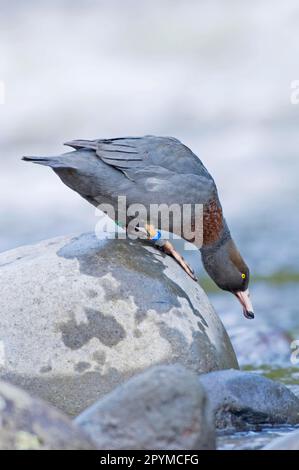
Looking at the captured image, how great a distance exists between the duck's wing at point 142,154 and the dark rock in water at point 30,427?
121 inches

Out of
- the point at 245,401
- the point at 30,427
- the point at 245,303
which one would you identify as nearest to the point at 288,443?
the point at 245,401

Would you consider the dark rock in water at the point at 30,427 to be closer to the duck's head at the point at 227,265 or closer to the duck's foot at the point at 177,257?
the duck's foot at the point at 177,257

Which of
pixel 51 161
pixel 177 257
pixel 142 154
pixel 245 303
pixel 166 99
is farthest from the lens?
pixel 166 99

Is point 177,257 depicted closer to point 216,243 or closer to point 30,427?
point 216,243

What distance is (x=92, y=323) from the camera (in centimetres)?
618

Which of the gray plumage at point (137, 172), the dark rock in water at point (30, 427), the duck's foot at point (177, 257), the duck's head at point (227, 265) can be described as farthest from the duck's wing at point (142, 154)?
the dark rock in water at point (30, 427)

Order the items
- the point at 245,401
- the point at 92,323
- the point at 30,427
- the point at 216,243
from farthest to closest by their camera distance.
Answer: the point at 216,243 → the point at 92,323 → the point at 245,401 → the point at 30,427

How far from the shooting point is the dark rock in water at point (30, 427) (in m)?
4.05

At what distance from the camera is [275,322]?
10.9 metres

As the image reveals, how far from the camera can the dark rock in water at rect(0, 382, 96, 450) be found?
4055 millimetres

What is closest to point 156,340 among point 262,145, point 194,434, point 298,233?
point 194,434

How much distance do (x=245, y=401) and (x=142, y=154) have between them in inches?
82.9

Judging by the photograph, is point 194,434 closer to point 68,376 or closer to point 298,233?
point 68,376

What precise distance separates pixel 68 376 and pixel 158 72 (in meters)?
13.0
